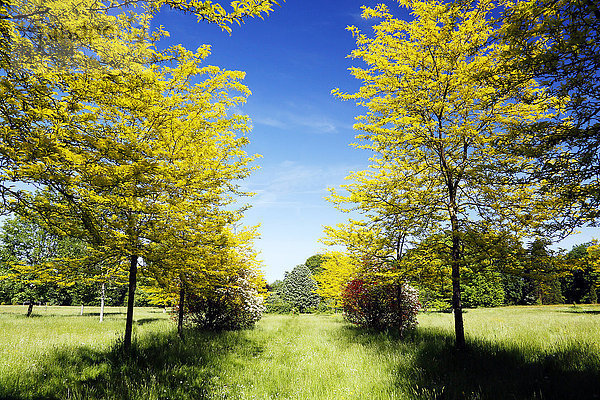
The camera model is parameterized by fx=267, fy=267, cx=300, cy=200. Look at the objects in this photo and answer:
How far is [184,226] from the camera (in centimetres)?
813

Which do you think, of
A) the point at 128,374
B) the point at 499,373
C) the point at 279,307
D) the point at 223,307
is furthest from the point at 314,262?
the point at 499,373

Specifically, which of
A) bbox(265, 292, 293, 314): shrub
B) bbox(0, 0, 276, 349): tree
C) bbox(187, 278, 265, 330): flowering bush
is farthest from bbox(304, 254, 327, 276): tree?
bbox(0, 0, 276, 349): tree

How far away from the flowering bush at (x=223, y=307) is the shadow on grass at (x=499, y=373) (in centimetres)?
881

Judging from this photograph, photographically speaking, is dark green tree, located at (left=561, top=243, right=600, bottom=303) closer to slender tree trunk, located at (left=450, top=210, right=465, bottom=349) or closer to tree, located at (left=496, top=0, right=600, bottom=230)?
slender tree trunk, located at (left=450, top=210, right=465, bottom=349)

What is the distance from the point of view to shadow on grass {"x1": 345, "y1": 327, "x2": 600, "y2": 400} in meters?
4.89

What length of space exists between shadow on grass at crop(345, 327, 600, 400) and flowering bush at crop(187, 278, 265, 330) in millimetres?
8810

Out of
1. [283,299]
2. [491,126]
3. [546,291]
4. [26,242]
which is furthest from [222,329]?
[283,299]

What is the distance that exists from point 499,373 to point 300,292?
135 feet

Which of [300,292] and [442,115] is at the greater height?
[442,115]

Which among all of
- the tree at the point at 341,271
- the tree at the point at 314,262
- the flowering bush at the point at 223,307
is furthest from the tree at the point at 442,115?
the tree at the point at 314,262

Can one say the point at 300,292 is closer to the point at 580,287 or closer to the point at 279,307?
the point at 279,307

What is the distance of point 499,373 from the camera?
5.97 metres

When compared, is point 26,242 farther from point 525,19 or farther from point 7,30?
point 525,19

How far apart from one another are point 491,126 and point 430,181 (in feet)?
7.08
